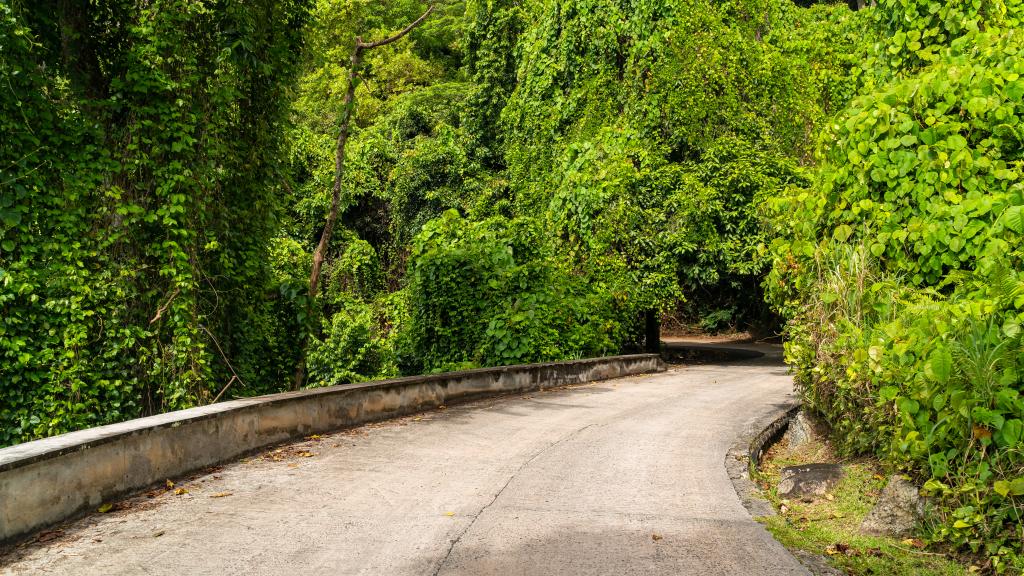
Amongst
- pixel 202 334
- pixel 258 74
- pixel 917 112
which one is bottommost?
pixel 202 334

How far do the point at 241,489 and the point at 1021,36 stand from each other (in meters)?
8.22

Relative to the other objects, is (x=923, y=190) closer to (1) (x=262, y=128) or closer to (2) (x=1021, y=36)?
(2) (x=1021, y=36)

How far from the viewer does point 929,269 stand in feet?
23.6

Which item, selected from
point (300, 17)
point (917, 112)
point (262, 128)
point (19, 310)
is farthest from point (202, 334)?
point (917, 112)

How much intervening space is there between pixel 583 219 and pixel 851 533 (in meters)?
13.8

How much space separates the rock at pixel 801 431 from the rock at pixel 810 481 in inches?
72.7

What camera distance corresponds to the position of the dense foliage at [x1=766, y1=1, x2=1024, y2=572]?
4.88 meters

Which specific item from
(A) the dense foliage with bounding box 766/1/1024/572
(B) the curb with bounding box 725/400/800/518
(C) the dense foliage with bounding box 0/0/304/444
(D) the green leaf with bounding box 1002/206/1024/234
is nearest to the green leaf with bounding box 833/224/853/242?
(A) the dense foliage with bounding box 766/1/1024/572

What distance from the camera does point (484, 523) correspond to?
5.59 meters

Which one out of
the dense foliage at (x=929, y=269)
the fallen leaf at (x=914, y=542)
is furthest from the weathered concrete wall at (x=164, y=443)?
the fallen leaf at (x=914, y=542)

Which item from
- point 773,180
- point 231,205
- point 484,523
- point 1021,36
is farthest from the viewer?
point 773,180

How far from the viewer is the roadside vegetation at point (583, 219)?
20.4 ft

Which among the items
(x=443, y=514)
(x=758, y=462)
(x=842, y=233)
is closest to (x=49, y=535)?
(x=443, y=514)

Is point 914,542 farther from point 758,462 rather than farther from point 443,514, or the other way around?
point 758,462
